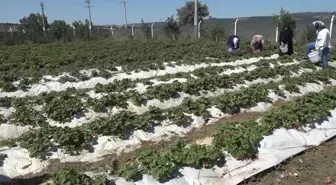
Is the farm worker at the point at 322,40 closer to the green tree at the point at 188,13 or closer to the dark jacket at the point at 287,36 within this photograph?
the dark jacket at the point at 287,36

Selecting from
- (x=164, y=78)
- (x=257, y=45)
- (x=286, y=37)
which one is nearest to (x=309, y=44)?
(x=286, y=37)

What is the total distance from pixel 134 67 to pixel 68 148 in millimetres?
6037

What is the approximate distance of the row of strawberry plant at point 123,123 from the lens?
18.9 feet

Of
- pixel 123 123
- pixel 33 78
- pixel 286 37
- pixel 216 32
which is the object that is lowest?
pixel 123 123

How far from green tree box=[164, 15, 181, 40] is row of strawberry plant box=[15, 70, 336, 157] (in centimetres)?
1917

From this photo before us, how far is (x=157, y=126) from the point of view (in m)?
6.73

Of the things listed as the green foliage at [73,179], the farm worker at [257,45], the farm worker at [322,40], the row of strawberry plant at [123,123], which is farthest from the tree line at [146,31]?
the green foliage at [73,179]

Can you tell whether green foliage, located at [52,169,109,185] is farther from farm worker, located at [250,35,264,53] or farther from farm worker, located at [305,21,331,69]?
farm worker, located at [250,35,264,53]

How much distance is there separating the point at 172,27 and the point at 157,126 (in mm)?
21256

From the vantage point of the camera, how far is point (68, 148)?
18.9 feet

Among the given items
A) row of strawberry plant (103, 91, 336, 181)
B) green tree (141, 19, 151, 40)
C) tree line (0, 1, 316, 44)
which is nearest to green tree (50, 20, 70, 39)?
tree line (0, 1, 316, 44)

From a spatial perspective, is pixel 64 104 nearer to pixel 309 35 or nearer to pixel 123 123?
pixel 123 123

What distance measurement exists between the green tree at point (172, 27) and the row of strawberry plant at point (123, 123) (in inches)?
755

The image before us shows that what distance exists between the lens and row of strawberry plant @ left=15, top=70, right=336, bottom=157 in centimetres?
576
